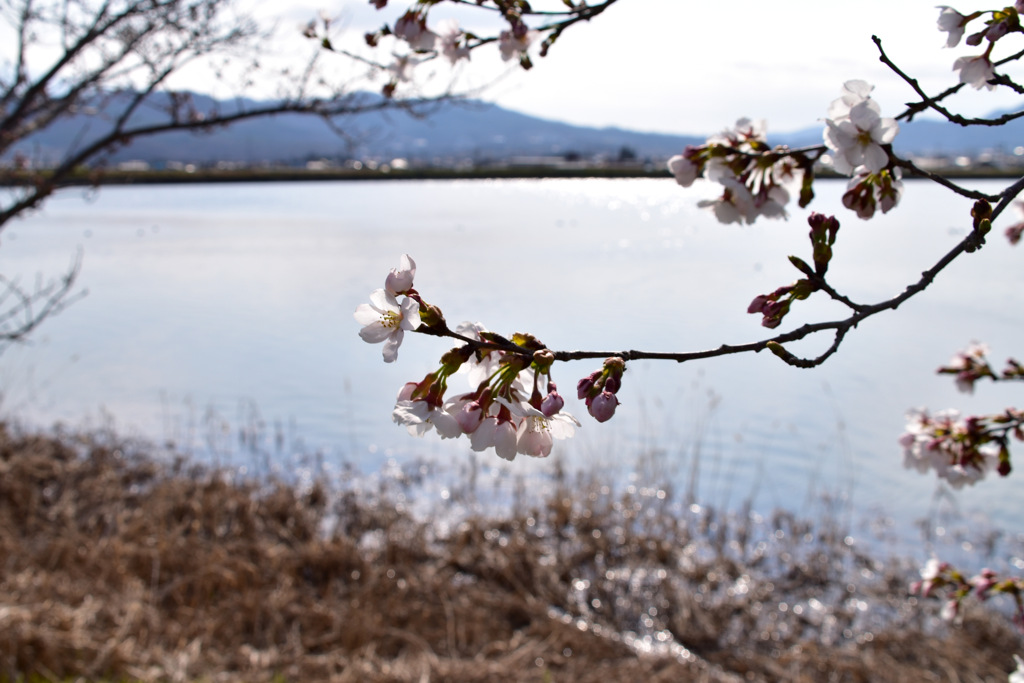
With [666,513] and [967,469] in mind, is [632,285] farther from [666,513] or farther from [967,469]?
[967,469]

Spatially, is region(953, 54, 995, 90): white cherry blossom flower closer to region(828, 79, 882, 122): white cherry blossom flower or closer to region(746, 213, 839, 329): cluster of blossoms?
region(828, 79, 882, 122): white cherry blossom flower

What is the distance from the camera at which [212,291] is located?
40.6 feet

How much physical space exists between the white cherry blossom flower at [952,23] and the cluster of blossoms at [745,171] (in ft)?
0.78

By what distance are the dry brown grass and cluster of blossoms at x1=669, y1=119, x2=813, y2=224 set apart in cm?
226

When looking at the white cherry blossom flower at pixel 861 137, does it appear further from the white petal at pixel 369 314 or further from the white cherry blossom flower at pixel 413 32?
the white cherry blossom flower at pixel 413 32

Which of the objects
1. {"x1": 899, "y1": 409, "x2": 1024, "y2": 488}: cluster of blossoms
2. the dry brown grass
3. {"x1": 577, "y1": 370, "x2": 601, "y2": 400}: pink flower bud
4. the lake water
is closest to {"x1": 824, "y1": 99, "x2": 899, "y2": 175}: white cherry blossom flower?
{"x1": 577, "y1": 370, "x2": 601, "y2": 400}: pink flower bud

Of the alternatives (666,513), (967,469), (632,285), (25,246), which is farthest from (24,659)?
(25,246)

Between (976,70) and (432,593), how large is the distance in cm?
322

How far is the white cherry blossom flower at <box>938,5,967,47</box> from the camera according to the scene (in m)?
1.05

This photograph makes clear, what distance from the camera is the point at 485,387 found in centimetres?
78

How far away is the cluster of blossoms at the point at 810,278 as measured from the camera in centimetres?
93

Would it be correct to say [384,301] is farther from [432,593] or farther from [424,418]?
[432,593]

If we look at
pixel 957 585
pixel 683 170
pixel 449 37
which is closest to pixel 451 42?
pixel 449 37

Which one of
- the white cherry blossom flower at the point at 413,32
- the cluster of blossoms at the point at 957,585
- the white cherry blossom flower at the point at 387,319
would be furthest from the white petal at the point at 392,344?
the cluster of blossoms at the point at 957,585
